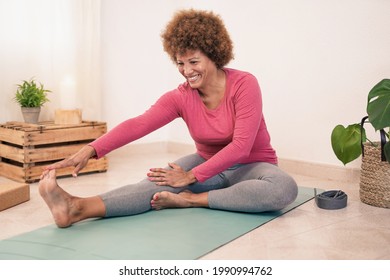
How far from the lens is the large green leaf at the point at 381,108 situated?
206 centimetres

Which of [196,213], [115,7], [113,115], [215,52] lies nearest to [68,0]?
[115,7]

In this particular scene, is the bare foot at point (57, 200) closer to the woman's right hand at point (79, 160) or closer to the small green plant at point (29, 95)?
the woman's right hand at point (79, 160)

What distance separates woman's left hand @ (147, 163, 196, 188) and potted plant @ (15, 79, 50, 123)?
4.00 ft

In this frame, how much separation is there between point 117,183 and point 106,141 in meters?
0.84

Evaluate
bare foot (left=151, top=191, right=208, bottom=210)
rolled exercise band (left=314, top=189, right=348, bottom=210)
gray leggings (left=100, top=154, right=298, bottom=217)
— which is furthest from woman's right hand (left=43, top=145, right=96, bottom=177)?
rolled exercise band (left=314, top=189, right=348, bottom=210)

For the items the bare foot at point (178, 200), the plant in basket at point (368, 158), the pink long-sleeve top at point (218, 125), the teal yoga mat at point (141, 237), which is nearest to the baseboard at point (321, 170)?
the plant in basket at point (368, 158)

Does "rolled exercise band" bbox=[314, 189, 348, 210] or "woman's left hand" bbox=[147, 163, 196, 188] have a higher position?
"woman's left hand" bbox=[147, 163, 196, 188]

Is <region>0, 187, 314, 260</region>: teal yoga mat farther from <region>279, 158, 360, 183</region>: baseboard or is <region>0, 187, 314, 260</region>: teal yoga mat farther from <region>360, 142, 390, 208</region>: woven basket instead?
<region>279, 158, 360, 183</region>: baseboard

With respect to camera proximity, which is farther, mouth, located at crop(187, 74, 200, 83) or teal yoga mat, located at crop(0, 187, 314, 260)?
mouth, located at crop(187, 74, 200, 83)

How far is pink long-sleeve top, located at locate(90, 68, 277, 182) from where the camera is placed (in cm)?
210

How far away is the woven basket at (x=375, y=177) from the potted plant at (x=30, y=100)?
73.5 inches

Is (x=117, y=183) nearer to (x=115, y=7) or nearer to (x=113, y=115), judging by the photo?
(x=113, y=115)

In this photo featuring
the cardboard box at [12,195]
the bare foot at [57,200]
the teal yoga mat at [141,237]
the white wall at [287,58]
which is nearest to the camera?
the teal yoga mat at [141,237]

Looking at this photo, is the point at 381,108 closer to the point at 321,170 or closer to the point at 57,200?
the point at 321,170
